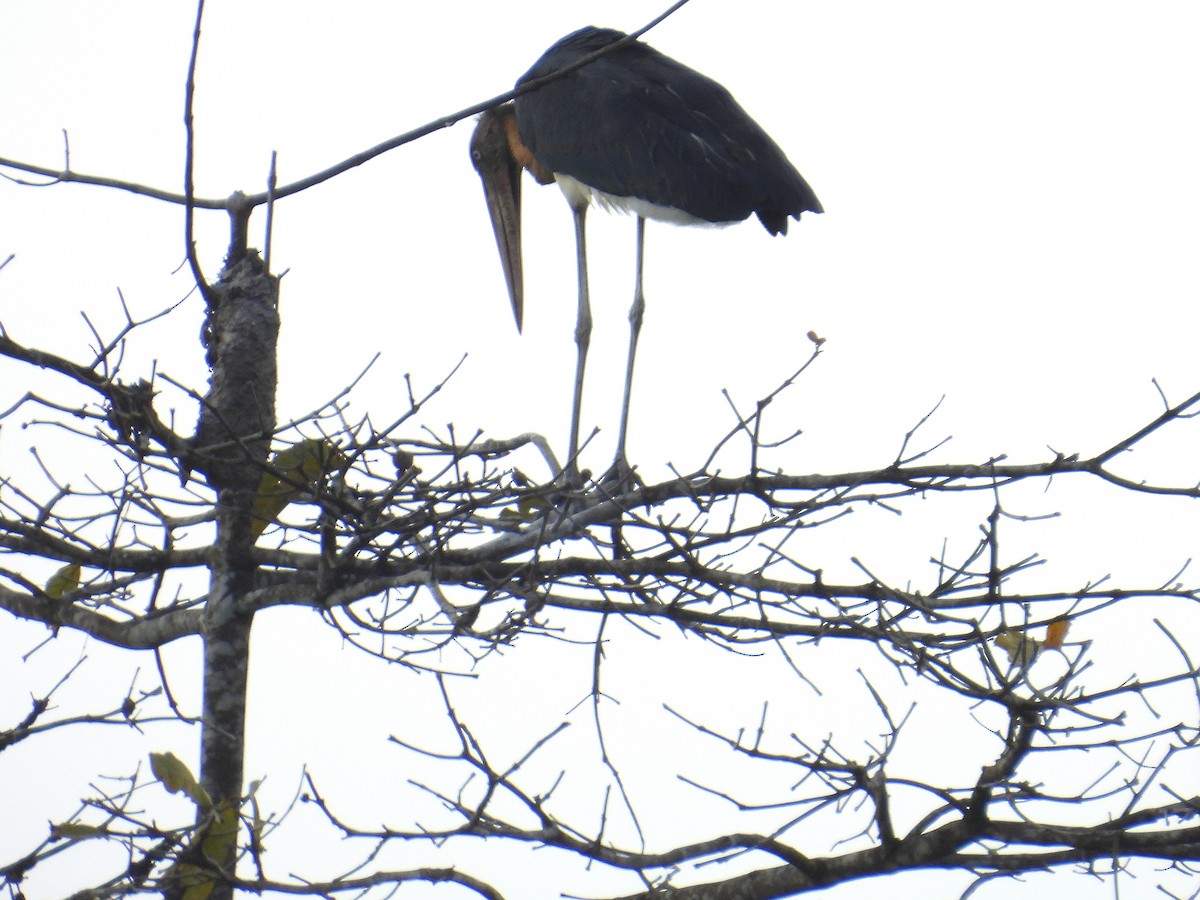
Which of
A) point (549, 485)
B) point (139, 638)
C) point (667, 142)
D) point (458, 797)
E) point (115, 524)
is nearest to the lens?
point (458, 797)

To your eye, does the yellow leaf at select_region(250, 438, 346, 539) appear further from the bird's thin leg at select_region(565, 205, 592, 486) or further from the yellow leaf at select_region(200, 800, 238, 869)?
the bird's thin leg at select_region(565, 205, 592, 486)

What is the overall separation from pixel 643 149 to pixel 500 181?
1860 mm

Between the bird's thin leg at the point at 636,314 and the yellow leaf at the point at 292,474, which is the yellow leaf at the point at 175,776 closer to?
the yellow leaf at the point at 292,474

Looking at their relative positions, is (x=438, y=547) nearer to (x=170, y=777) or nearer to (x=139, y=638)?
(x=170, y=777)

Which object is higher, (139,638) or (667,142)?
(667,142)

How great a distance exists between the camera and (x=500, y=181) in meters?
6.50

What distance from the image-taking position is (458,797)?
10.1 ft

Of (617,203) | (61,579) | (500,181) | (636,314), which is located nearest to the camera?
(61,579)

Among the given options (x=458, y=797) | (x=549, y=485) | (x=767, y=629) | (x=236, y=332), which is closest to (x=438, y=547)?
(x=549, y=485)

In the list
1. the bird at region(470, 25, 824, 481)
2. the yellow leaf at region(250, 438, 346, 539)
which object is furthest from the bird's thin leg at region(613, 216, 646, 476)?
the yellow leaf at region(250, 438, 346, 539)

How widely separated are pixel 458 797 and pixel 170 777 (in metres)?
0.67

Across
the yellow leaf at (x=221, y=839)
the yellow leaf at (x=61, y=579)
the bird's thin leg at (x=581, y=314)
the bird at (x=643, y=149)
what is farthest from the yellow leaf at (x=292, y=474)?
the bird's thin leg at (x=581, y=314)

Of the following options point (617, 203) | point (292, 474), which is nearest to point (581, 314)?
point (617, 203)

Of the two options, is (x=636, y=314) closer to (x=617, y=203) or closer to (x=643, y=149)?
(x=617, y=203)
